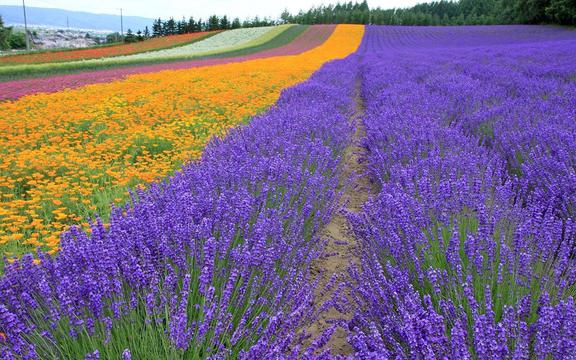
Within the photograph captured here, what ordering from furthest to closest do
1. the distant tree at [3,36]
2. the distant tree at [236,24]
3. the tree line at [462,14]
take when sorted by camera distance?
1. the distant tree at [236,24]
2. the distant tree at [3,36]
3. the tree line at [462,14]

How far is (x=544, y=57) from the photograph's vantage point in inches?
442

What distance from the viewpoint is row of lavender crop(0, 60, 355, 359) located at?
1385 mm

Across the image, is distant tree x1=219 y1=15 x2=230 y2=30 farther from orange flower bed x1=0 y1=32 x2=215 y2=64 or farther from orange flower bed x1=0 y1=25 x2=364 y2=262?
orange flower bed x1=0 y1=25 x2=364 y2=262

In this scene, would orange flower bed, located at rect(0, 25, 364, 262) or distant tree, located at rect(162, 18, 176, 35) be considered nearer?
orange flower bed, located at rect(0, 25, 364, 262)

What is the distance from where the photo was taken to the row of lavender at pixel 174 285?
138 cm

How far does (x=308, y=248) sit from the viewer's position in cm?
245

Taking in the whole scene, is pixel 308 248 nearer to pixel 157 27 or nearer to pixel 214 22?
pixel 214 22

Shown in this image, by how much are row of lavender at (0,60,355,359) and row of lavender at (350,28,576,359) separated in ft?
1.16

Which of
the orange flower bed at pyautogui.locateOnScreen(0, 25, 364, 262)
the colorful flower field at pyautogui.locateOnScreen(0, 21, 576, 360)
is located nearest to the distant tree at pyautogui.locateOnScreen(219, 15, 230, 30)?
the orange flower bed at pyautogui.locateOnScreen(0, 25, 364, 262)

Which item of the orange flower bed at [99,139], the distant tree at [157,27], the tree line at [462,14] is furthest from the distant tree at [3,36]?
the orange flower bed at [99,139]

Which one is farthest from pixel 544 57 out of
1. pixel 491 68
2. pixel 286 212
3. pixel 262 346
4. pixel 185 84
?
pixel 262 346

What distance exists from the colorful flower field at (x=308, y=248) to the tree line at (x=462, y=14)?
31605mm

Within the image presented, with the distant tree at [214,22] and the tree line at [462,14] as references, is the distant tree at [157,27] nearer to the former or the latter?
the distant tree at [214,22]

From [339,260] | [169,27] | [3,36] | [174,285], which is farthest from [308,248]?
[169,27]
